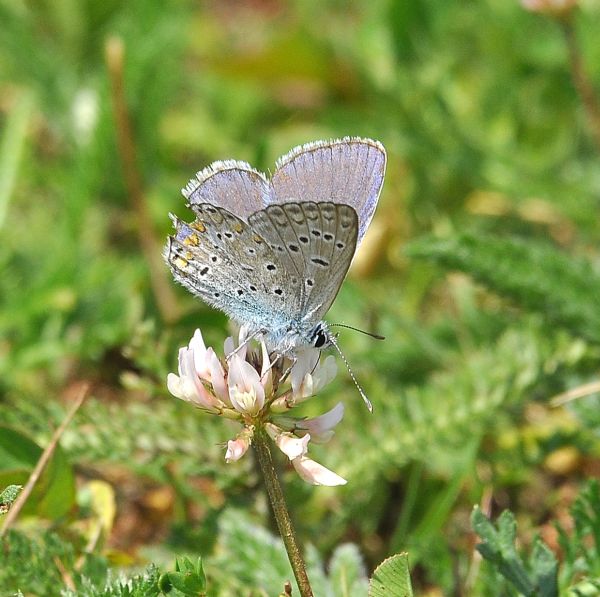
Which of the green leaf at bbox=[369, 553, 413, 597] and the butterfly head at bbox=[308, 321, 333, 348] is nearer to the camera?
the green leaf at bbox=[369, 553, 413, 597]

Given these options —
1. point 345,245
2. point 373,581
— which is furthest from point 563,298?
point 373,581

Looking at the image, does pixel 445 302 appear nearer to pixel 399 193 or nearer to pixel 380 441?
pixel 399 193

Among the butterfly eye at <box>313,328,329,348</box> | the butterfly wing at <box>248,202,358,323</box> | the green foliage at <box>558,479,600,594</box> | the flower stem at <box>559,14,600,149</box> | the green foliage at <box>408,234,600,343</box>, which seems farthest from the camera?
the flower stem at <box>559,14,600,149</box>

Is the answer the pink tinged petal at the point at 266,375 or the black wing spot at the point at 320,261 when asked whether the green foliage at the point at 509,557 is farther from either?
the black wing spot at the point at 320,261

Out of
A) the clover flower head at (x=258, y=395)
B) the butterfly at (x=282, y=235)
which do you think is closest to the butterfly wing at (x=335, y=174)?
the butterfly at (x=282, y=235)

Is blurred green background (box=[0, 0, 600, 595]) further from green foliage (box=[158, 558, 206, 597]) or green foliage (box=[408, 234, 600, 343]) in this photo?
green foliage (box=[158, 558, 206, 597])

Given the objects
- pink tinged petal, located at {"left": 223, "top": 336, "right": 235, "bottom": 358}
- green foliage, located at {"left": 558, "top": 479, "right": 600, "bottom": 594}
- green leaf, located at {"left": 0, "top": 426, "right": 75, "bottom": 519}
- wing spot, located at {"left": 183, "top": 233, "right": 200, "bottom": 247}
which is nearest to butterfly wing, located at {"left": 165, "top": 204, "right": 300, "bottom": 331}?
wing spot, located at {"left": 183, "top": 233, "right": 200, "bottom": 247}

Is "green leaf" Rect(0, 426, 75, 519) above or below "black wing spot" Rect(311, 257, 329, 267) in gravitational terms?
below
